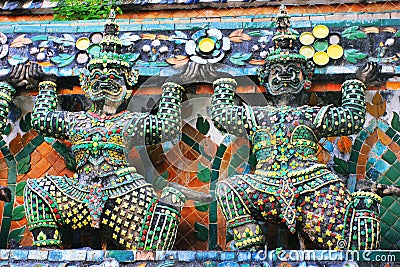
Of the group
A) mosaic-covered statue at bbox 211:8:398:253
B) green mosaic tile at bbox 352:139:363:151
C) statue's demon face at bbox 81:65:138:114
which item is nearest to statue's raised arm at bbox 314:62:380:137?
mosaic-covered statue at bbox 211:8:398:253

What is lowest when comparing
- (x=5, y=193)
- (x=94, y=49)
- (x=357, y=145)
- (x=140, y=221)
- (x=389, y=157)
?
(x=140, y=221)

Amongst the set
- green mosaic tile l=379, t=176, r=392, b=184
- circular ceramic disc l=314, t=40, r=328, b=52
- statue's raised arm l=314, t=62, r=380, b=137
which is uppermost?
circular ceramic disc l=314, t=40, r=328, b=52

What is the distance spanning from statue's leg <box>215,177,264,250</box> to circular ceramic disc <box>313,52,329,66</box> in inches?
52.6

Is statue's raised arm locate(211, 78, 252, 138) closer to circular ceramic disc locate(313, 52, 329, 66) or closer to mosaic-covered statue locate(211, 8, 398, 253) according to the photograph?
mosaic-covered statue locate(211, 8, 398, 253)

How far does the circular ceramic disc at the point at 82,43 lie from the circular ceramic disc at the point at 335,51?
6.91 ft

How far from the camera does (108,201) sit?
681 cm

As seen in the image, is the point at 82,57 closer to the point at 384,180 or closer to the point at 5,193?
the point at 5,193

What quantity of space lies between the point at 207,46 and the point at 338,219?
78.8 inches

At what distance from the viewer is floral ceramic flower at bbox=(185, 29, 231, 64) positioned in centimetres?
757

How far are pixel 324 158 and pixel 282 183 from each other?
2.86ft

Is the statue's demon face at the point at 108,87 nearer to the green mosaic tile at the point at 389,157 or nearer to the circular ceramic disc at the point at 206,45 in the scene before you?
the circular ceramic disc at the point at 206,45

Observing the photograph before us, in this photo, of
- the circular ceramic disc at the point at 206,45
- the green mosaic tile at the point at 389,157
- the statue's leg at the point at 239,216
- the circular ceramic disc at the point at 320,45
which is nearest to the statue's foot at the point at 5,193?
the statue's leg at the point at 239,216

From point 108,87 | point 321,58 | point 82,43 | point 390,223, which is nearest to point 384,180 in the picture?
point 390,223

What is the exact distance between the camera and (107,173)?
692cm
